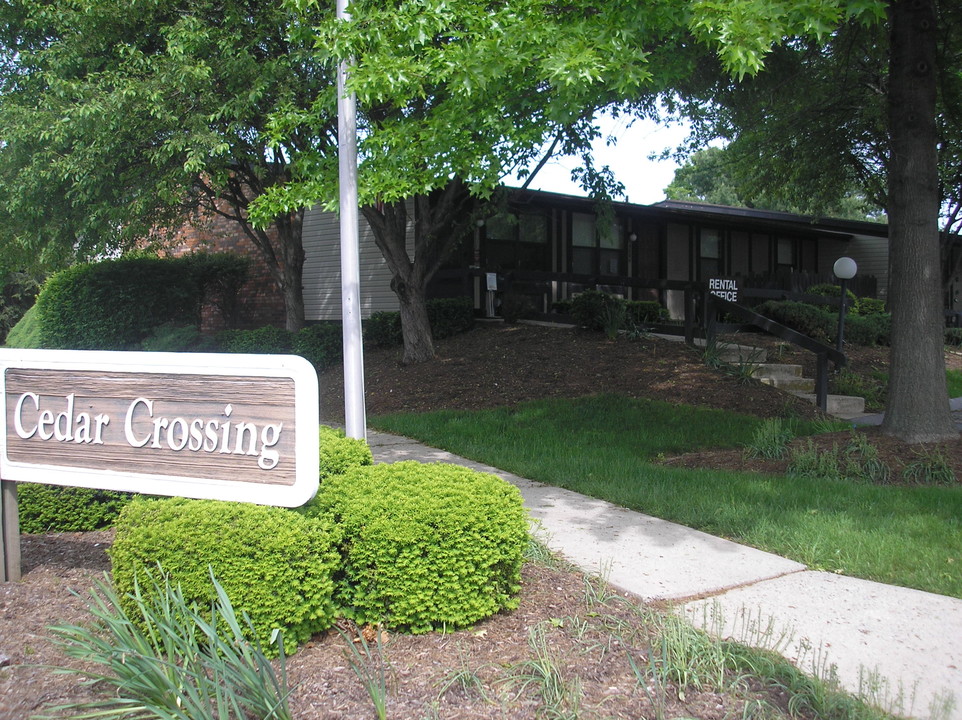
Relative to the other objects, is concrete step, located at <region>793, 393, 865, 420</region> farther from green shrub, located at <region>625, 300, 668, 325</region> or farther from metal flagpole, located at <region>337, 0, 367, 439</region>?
metal flagpole, located at <region>337, 0, 367, 439</region>

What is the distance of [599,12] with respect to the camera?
6559 millimetres

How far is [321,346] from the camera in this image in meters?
13.5

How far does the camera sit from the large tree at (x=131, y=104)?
944 cm

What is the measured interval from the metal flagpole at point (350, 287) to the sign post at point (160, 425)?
144 centimetres

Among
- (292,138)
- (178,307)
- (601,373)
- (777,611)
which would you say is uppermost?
(292,138)

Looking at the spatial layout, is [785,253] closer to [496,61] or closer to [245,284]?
[245,284]

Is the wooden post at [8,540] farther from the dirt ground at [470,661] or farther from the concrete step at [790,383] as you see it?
the concrete step at [790,383]

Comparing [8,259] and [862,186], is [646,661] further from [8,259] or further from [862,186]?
[862,186]

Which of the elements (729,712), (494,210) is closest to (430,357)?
(494,210)

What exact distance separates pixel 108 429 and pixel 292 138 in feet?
27.8

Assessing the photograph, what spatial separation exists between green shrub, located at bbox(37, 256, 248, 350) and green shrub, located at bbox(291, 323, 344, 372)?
439 centimetres

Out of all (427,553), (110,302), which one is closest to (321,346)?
(110,302)

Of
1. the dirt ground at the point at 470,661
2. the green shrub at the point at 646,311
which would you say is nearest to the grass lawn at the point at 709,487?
the dirt ground at the point at 470,661

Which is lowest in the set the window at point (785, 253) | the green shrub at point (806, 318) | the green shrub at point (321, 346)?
the green shrub at point (321, 346)
